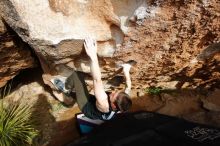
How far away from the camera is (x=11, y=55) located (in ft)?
17.5

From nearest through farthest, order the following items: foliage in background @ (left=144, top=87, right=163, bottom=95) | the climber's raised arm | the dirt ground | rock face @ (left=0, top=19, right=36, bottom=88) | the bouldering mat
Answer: the bouldering mat < the climber's raised arm < rock face @ (left=0, top=19, right=36, bottom=88) < the dirt ground < foliage in background @ (left=144, top=87, right=163, bottom=95)

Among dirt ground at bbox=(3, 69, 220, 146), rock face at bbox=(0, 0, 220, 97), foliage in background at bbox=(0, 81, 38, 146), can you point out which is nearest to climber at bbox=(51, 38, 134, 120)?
rock face at bbox=(0, 0, 220, 97)

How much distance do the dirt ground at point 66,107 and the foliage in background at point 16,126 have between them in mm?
222

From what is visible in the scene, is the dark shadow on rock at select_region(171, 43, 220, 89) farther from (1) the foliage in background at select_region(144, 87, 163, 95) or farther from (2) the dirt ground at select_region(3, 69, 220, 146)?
(1) the foliage in background at select_region(144, 87, 163, 95)

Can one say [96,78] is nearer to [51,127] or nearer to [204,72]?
[51,127]

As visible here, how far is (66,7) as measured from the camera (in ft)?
15.3

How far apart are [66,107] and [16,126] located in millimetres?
1004

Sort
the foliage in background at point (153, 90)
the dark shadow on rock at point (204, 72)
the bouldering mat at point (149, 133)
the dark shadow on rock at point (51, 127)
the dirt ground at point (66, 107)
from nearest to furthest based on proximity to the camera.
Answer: the bouldering mat at point (149, 133) < the dark shadow on rock at point (204, 72) < the dark shadow on rock at point (51, 127) < the dirt ground at point (66, 107) < the foliage in background at point (153, 90)

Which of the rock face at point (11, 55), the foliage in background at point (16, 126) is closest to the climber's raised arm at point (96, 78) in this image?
the rock face at point (11, 55)

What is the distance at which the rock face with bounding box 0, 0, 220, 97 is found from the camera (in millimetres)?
4504

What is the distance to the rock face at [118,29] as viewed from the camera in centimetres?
450

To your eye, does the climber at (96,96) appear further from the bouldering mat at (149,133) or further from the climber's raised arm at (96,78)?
the bouldering mat at (149,133)

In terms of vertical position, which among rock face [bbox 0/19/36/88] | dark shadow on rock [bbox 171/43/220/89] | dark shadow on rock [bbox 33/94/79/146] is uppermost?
rock face [bbox 0/19/36/88]

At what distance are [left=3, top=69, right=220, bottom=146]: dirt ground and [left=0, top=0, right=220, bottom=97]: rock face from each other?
878 mm
